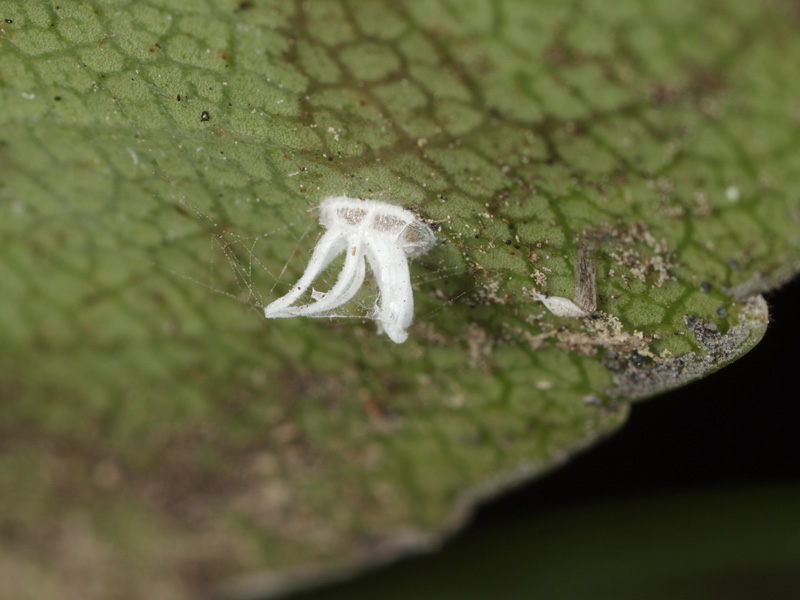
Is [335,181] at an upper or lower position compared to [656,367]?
upper

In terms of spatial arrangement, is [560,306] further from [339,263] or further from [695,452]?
[695,452]

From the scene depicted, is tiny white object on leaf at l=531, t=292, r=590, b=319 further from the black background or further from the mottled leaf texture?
the black background

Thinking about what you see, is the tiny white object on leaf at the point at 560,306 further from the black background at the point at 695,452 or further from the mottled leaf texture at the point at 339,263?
the black background at the point at 695,452

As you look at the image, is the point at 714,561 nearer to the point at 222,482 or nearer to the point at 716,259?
the point at 716,259

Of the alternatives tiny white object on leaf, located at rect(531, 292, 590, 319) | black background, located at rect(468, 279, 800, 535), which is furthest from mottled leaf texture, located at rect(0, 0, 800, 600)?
black background, located at rect(468, 279, 800, 535)

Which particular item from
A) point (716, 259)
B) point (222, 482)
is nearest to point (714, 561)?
point (716, 259)

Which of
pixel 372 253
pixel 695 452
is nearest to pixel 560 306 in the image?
pixel 372 253
